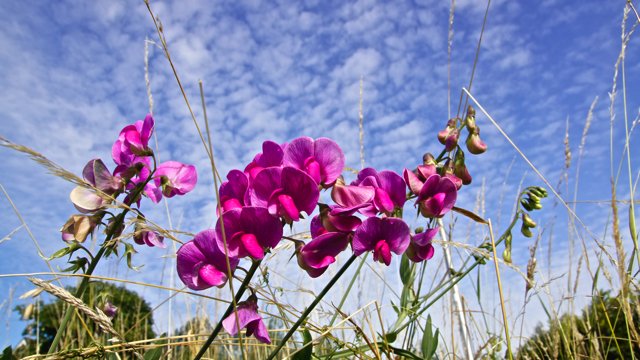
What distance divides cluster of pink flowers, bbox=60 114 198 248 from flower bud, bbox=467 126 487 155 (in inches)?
30.0

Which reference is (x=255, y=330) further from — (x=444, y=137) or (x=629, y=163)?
(x=629, y=163)

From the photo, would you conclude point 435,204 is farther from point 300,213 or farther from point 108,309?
point 108,309

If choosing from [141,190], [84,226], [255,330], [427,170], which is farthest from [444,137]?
[84,226]

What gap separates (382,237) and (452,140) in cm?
44

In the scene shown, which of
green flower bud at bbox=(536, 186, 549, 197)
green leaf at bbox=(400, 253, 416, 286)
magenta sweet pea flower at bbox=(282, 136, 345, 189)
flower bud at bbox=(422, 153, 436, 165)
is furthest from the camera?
green flower bud at bbox=(536, 186, 549, 197)

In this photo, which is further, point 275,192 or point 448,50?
point 448,50

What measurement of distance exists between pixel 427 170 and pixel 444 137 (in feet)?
1.10

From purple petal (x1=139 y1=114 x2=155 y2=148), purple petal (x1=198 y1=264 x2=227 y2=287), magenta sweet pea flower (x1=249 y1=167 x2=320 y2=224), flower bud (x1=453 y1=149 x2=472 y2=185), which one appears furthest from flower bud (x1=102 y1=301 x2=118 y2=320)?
flower bud (x1=453 y1=149 x2=472 y2=185)

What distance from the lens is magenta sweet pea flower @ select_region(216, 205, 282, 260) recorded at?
0.66 metres

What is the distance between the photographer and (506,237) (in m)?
1.48

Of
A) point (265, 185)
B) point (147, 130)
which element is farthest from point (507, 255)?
point (147, 130)

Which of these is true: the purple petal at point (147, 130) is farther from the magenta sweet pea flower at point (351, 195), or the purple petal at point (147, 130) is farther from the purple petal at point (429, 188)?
the purple petal at point (429, 188)

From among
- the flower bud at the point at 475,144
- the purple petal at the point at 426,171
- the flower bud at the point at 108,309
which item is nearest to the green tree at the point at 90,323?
the flower bud at the point at 108,309

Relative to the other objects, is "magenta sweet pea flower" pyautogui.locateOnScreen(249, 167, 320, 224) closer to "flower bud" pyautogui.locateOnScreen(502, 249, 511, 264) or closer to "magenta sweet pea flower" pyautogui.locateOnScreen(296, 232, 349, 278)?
"magenta sweet pea flower" pyautogui.locateOnScreen(296, 232, 349, 278)
